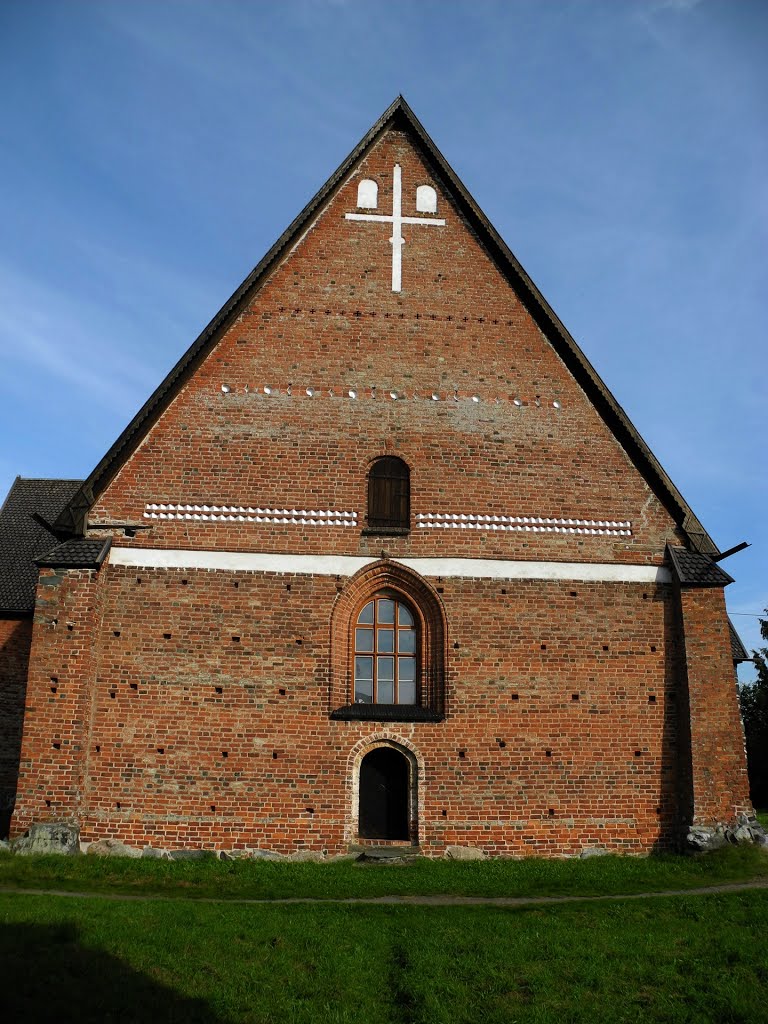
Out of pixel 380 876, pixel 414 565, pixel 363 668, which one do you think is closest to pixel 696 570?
pixel 414 565

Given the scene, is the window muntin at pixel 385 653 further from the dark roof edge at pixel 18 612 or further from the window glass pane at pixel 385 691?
the dark roof edge at pixel 18 612

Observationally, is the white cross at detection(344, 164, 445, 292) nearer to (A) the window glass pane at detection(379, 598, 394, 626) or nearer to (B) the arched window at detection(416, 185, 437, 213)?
(B) the arched window at detection(416, 185, 437, 213)

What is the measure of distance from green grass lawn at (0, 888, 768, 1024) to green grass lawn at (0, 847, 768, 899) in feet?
3.77

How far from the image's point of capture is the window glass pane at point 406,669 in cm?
1378

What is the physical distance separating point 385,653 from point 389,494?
261cm

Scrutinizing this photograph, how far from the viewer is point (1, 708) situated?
1625 cm

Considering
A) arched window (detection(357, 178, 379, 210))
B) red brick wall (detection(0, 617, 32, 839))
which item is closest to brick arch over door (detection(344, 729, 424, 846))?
red brick wall (detection(0, 617, 32, 839))

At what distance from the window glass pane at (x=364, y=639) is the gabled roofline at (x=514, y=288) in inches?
185

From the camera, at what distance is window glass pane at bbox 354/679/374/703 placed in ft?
44.7

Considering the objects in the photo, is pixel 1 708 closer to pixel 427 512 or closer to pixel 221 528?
pixel 221 528

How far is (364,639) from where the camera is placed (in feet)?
45.8

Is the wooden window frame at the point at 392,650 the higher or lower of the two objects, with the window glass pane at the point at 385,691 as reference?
higher

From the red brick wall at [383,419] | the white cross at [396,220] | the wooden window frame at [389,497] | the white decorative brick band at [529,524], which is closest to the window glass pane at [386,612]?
the red brick wall at [383,419]

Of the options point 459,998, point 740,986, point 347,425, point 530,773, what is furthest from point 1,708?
point 740,986
